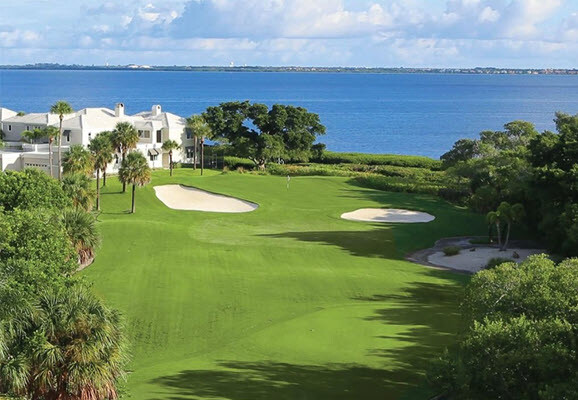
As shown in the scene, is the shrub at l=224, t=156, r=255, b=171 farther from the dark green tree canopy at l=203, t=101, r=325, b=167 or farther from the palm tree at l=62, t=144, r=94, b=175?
the palm tree at l=62, t=144, r=94, b=175

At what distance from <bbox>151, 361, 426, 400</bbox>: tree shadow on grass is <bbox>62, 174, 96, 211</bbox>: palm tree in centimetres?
2169

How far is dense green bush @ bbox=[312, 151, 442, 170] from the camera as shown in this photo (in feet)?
275

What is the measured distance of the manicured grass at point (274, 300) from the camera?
23.5 metres

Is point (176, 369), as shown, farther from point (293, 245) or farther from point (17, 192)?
point (293, 245)

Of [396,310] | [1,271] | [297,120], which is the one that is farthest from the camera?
[297,120]

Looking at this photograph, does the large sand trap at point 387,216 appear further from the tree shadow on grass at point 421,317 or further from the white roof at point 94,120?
the white roof at point 94,120

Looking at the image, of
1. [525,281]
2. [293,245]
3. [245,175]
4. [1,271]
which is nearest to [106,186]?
[245,175]

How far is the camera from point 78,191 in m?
43.9

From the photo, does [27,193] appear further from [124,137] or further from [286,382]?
[124,137]

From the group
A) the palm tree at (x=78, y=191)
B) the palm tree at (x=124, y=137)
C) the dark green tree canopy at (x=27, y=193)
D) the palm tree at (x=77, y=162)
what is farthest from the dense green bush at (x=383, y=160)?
the dark green tree canopy at (x=27, y=193)

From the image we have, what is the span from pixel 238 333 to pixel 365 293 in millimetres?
8014

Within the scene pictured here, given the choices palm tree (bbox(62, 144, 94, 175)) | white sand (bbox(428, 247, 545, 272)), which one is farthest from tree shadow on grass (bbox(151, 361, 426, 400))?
palm tree (bbox(62, 144, 94, 175))

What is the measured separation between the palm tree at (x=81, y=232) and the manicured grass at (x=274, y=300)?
1096 mm

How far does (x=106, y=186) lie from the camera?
6203 centimetres
